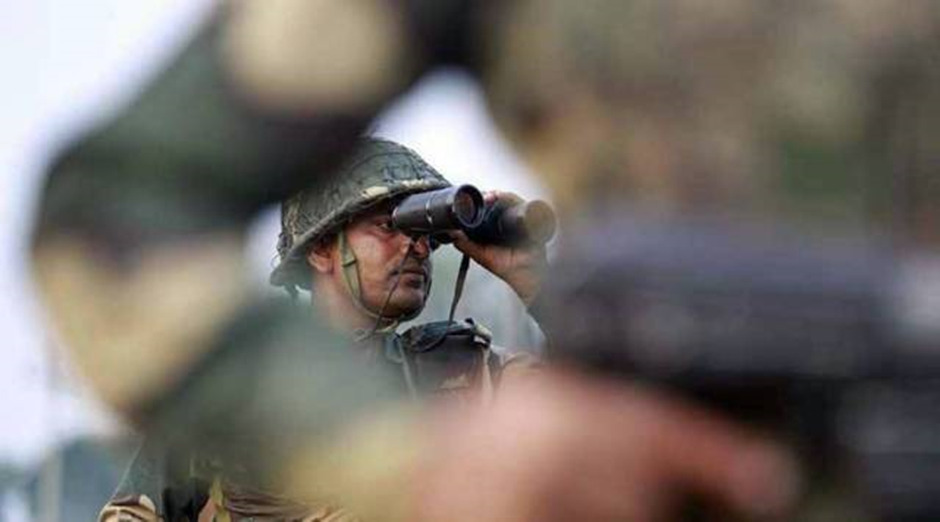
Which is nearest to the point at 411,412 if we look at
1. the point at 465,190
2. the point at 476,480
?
the point at 476,480

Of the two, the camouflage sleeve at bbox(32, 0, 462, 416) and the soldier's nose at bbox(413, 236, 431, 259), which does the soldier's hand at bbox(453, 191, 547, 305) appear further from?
the camouflage sleeve at bbox(32, 0, 462, 416)

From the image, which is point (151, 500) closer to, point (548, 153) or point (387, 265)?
point (387, 265)

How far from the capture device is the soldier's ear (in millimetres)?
2086

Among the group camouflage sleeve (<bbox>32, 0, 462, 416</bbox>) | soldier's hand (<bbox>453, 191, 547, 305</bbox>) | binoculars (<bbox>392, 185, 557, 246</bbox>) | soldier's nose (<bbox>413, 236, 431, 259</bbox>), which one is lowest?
soldier's nose (<bbox>413, 236, 431, 259</bbox>)

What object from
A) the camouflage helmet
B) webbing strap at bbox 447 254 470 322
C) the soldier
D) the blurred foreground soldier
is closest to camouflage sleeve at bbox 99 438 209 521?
the soldier

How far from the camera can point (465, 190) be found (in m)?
1.54

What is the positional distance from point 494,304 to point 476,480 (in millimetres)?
1675

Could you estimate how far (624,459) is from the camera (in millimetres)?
501

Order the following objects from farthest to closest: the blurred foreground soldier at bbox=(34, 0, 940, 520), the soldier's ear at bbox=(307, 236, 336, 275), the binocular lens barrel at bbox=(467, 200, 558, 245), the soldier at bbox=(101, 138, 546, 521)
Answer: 1. the soldier's ear at bbox=(307, 236, 336, 275)
2. the soldier at bbox=(101, 138, 546, 521)
3. the binocular lens barrel at bbox=(467, 200, 558, 245)
4. the blurred foreground soldier at bbox=(34, 0, 940, 520)

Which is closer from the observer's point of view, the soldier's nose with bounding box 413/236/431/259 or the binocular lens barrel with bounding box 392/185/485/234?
the binocular lens barrel with bounding box 392/185/485/234

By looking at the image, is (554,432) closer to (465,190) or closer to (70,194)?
(70,194)

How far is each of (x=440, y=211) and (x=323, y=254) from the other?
0.50m

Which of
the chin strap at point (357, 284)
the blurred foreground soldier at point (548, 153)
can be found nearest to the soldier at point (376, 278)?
the chin strap at point (357, 284)

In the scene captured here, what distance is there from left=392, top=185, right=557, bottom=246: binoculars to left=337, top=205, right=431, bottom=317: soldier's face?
137mm
